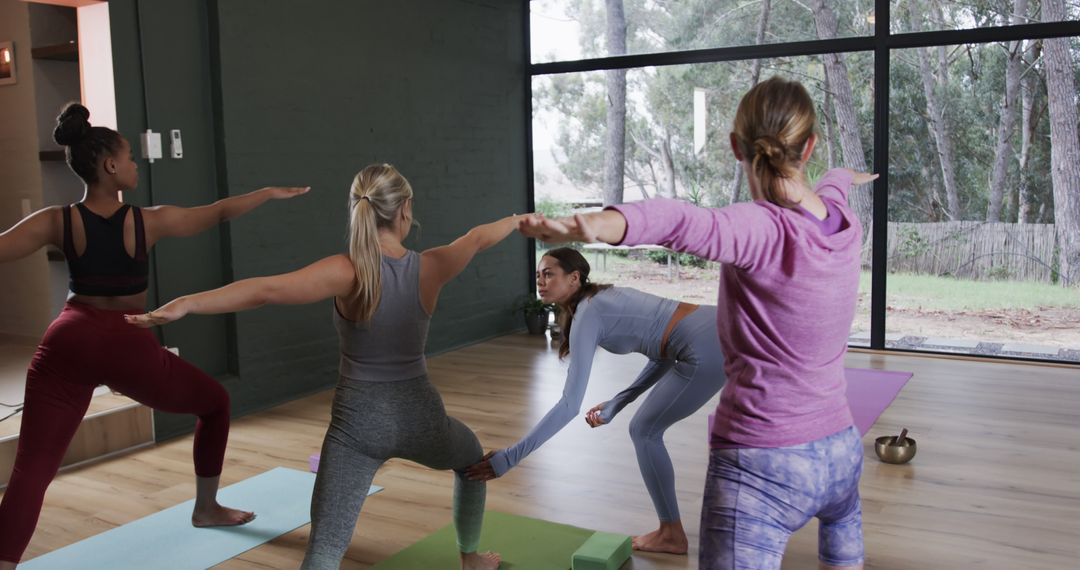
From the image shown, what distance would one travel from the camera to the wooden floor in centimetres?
307

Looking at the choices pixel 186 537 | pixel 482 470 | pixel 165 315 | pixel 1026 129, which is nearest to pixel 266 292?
pixel 165 315

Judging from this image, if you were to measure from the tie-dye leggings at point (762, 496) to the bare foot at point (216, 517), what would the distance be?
7.38 ft

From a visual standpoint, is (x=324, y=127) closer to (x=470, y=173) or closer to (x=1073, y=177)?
(x=470, y=173)

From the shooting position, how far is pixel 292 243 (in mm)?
5180

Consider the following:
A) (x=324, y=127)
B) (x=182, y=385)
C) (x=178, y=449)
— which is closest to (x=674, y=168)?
(x=324, y=127)

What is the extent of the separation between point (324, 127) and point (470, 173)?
4.88 feet

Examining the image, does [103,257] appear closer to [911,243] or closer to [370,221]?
[370,221]

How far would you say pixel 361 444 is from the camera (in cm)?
229

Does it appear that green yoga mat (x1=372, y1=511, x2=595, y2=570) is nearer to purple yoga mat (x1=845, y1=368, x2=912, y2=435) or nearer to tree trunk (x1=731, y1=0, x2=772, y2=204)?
purple yoga mat (x1=845, y1=368, x2=912, y2=435)

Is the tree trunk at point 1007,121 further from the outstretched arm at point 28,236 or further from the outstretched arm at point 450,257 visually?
the outstretched arm at point 28,236

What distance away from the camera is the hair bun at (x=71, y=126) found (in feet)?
9.30

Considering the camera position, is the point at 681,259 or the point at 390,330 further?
the point at 681,259

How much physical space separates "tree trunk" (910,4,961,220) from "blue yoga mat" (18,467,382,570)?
13.6 ft

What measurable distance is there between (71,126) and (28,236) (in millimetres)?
368
